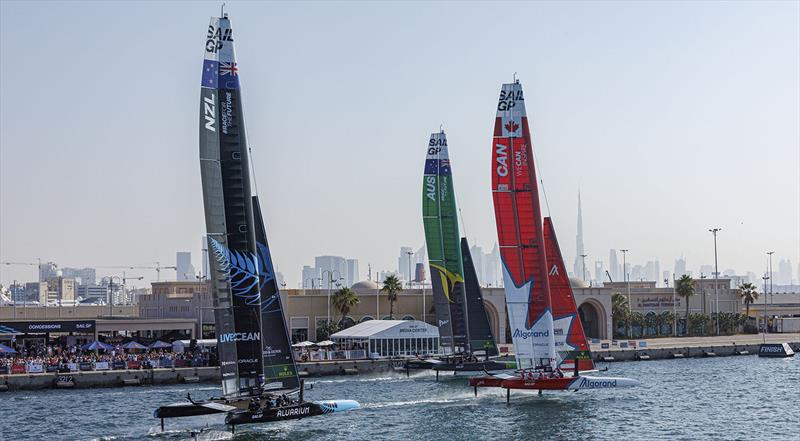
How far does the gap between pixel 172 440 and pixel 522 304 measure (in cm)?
2408

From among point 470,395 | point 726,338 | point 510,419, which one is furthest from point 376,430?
point 726,338

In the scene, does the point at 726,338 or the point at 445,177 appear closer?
the point at 445,177

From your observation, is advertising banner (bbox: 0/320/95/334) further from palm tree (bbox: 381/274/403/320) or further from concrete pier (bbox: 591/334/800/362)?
concrete pier (bbox: 591/334/800/362)

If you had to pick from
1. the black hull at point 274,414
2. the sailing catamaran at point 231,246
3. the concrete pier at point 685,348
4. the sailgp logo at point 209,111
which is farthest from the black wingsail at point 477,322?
the sailgp logo at point 209,111

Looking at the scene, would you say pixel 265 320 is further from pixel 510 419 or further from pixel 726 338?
pixel 726 338

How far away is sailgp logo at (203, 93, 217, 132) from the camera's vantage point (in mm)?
48531

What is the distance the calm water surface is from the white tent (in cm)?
1152

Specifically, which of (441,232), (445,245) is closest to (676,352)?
(445,245)

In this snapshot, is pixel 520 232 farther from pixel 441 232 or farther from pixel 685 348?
pixel 685 348

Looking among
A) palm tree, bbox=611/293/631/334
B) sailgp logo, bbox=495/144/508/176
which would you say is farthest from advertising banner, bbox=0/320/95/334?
palm tree, bbox=611/293/631/334

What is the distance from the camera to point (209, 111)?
48.7 m

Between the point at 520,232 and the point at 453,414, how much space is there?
1178 centimetres

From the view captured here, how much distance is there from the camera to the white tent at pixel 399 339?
92.9 m

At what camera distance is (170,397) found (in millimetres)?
68875
